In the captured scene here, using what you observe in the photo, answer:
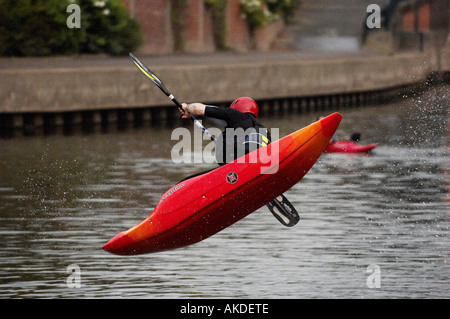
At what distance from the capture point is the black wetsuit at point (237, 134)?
15.0 metres

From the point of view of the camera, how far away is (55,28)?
127 feet

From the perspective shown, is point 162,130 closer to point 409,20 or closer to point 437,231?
point 437,231

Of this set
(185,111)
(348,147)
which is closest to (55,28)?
(348,147)

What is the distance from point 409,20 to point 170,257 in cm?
6083

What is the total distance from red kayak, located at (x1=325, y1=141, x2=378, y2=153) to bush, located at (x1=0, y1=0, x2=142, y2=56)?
43.0ft

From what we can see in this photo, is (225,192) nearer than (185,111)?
Yes

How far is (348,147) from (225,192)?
12796mm

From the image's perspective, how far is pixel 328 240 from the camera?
1708 cm

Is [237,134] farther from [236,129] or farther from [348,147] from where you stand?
[348,147]

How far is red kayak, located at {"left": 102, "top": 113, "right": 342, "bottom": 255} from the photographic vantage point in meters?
15.3

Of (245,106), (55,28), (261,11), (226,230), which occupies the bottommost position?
(226,230)

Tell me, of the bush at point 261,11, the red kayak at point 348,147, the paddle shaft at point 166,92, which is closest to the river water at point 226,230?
the red kayak at point 348,147
